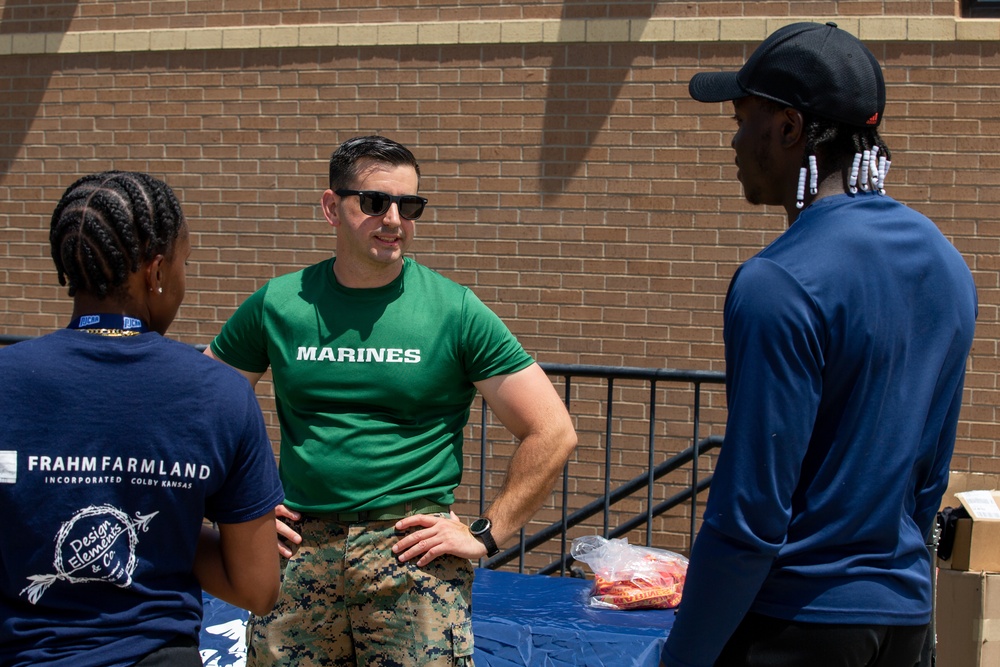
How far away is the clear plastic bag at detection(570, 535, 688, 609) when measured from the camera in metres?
3.94

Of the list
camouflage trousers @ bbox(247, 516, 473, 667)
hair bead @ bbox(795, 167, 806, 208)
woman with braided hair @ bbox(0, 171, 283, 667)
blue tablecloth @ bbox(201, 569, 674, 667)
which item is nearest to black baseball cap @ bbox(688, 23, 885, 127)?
hair bead @ bbox(795, 167, 806, 208)

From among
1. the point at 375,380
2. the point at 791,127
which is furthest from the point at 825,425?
the point at 375,380

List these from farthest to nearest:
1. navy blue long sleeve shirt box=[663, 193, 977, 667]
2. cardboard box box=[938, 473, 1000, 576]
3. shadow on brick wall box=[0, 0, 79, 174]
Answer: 1. shadow on brick wall box=[0, 0, 79, 174]
2. cardboard box box=[938, 473, 1000, 576]
3. navy blue long sleeve shirt box=[663, 193, 977, 667]

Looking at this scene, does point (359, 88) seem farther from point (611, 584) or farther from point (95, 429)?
point (95, 429)

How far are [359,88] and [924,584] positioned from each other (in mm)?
5516

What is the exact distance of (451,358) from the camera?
2678 millimetres

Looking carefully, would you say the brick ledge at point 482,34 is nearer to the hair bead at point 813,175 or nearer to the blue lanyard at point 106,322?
the hair bead at point 813,175

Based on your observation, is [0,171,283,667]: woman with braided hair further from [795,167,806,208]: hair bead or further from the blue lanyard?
[795,167,806,208]: hair bead

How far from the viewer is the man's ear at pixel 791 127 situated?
1.78m

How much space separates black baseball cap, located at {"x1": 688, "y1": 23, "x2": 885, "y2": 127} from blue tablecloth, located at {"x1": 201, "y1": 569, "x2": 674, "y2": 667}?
2328mm

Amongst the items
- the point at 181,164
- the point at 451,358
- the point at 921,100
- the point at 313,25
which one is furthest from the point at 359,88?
the point at 451,358

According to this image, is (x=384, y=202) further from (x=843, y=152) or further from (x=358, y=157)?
(x=843, y=152)

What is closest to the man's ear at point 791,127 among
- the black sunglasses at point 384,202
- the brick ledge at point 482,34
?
the black sunglasses at point 384,202

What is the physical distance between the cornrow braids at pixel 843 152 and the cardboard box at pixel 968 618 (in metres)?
1.73
